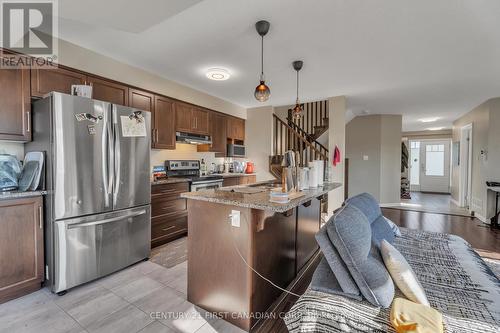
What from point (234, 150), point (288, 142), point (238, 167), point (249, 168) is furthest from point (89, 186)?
point (288, 142)

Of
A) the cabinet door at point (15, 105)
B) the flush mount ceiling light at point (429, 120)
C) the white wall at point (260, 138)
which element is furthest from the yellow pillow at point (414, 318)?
the flush mount ceiling light at point (429, 120)

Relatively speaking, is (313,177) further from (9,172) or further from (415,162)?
(415,162)

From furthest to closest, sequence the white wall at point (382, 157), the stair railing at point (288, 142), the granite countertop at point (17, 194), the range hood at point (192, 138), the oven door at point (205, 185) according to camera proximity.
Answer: the white wall at point (382, 157)
the stair railing at point (288, 142)
the range hood at point (192, 138)
the oven door at point (205, 185)
the granite countertop at point (17, 194)

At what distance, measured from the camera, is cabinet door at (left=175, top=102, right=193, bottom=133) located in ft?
13.0

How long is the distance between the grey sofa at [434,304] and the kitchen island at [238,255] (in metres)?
0.48

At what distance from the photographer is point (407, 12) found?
207 centimetres

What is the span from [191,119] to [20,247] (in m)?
2.88

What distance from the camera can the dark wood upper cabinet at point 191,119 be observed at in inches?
158

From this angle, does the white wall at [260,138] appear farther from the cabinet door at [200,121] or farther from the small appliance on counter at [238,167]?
the cabinet door at [200,121]

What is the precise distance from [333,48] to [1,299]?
13.7 ft

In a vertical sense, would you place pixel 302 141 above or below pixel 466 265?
above

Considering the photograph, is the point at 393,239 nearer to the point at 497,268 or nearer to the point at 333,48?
the point at 497,268

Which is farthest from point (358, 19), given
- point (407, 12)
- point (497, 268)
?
point (497, 268)

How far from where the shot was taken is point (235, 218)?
1738mm
